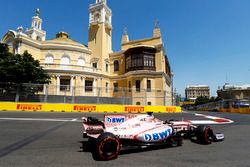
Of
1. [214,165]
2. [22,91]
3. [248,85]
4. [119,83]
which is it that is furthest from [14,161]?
[248,85]

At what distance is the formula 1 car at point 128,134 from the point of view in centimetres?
446

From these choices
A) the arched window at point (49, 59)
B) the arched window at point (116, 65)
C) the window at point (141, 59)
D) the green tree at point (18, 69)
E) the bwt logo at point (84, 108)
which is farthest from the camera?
the arched window at point (116, 65)

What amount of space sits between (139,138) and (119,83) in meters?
36.9

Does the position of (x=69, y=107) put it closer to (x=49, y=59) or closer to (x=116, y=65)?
(x=49, y=59)

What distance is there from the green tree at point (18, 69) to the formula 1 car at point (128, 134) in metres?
23.6

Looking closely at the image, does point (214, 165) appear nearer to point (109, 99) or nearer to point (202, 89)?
point (109, 99)

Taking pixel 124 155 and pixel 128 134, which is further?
pixel 128 134

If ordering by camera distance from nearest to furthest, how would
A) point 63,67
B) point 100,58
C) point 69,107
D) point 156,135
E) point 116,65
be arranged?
point 156,135 → point 69,107 → point 63,67 → point 100,58 → point 116,65

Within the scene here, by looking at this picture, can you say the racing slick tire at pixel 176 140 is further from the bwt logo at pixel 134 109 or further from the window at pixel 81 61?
the window at pixel 81 61

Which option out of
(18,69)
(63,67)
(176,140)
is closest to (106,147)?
(176,140)

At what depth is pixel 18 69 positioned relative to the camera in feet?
81.1

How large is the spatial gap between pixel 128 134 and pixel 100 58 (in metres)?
38.9

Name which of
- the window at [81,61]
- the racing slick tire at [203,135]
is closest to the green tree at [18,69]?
the window at [81,61]

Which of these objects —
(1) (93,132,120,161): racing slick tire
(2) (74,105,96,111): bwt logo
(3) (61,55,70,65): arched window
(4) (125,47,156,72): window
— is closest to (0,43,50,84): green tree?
(2) (74,105,96,111): bwt logo
